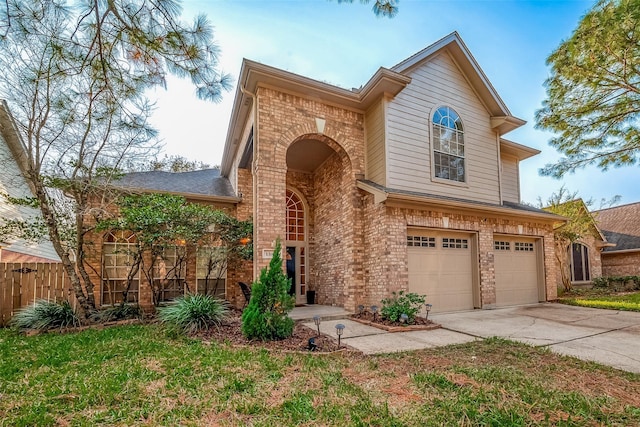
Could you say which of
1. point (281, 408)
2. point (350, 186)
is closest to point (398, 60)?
point (350, 186)

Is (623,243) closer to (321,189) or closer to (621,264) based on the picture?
(621,264)

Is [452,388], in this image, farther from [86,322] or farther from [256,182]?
[86,322]

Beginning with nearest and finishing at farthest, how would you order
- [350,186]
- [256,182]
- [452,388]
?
[452,388] < [256,182] < [350,186]


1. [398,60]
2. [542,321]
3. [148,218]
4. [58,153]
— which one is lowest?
[542,321]

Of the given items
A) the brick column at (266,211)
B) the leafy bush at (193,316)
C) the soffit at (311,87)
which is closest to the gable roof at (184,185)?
the soffit at (311,87)

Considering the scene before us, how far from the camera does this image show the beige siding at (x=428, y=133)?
853 centimetres

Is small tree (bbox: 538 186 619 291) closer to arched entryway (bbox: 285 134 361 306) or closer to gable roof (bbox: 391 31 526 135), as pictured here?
gable roof (bbox: 391 31 526 135)

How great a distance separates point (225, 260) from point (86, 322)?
136 inches

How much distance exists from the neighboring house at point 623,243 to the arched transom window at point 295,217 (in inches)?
636

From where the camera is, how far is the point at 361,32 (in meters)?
4.34

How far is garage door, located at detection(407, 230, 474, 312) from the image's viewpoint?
8328 mm

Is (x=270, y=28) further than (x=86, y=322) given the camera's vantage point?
No

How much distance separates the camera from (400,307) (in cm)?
685

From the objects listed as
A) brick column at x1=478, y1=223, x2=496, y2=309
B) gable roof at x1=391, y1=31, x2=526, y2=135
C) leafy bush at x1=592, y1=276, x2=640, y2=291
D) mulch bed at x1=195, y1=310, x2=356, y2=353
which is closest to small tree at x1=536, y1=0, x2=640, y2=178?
gable roof at x1=391, y1=31, x2=526, y2=135
